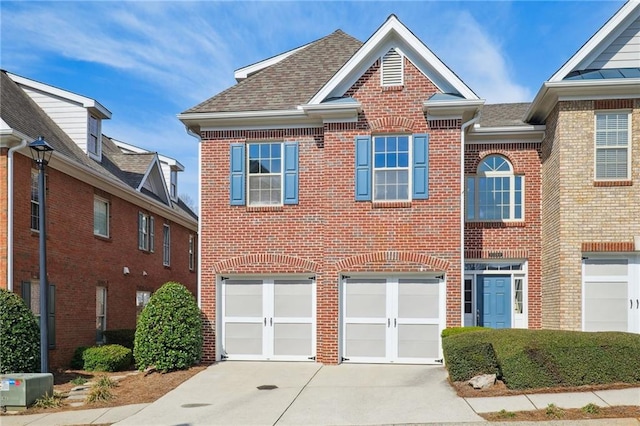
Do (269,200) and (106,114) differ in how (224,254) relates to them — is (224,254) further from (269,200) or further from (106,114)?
(106,114)

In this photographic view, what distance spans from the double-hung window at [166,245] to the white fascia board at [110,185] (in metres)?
0.53

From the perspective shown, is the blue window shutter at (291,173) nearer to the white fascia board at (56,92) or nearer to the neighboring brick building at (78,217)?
the neighboring brick building at (78,217)

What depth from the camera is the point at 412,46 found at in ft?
50.1

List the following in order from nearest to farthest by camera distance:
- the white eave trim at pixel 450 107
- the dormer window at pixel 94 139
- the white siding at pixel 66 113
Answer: the white eave trim at pixel 450 107 → the white siding at pixel 66 113 → the dormer window at pixel 94 139

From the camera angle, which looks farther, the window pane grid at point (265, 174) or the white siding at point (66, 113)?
the white siding at point (66, 113)

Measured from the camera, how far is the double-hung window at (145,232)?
2403 centimetres

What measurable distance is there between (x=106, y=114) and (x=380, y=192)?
10.9 m

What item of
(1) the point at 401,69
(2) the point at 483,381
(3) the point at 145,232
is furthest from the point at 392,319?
(3) the point at 145,232

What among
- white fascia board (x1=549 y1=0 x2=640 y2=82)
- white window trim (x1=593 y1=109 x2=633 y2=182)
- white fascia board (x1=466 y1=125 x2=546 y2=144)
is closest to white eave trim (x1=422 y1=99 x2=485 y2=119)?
white fascia board (x1=466 y1=125 x2=546 y2=144)

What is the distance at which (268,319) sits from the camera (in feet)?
53.3

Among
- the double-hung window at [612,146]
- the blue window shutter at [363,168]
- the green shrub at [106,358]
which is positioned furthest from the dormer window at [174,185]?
the double-hung window at [612,146]

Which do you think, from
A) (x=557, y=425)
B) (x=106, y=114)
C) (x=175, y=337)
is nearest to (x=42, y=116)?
(x=106, y=114)

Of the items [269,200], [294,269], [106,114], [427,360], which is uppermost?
[106,114]

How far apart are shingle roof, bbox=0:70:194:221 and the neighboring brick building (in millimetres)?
41
